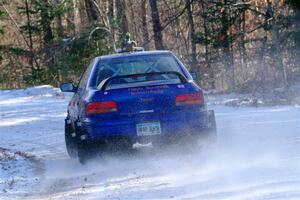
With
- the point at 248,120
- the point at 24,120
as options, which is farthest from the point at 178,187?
the point at 24,120

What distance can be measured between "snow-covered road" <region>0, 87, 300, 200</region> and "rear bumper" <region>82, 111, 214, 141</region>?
1.39 ft

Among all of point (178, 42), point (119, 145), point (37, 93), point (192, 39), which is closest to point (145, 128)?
point (119, 145)

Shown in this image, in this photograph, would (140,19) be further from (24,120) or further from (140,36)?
(24,120)

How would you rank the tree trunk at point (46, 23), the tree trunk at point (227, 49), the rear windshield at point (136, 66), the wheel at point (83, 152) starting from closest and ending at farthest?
1. the wheel at point (83, 152)
2. the rear windshield at point (136, 66)
3. the tree trunk at point (227, 49)
4. the tree trunk at point (46, 23)

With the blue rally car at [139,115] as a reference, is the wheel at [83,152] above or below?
below

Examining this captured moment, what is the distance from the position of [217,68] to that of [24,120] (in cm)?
1798

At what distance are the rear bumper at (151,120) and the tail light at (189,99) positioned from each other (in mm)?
139

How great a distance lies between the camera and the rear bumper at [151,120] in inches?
329

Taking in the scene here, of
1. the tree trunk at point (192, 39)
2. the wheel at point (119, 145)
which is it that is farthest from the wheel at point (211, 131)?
the tree trunk at point (192, 39)

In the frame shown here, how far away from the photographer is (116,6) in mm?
35125

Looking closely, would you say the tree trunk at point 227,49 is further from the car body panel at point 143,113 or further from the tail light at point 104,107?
the tail light at point 104,107

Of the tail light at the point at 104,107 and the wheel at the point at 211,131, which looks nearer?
the tail light at the point at 104,107

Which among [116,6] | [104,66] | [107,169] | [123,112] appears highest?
[116,6]

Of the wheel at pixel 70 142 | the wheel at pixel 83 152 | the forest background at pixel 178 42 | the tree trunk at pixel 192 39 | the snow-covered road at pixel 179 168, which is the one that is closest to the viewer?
the snow-covered road at pixel 179 168
